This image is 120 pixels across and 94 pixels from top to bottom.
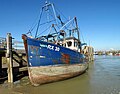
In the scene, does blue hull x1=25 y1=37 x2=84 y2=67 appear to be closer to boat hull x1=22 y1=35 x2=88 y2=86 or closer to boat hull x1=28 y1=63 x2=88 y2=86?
boat hull x1=22 y1=35 x2=88 y2=86

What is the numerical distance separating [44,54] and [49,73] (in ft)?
5.12

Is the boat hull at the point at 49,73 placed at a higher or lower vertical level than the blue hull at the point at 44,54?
lower

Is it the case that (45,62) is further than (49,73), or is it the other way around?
(49,73)

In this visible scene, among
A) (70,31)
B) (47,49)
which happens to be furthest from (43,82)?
(70,31)

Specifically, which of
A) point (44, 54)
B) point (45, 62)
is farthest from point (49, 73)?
point (44, 54)

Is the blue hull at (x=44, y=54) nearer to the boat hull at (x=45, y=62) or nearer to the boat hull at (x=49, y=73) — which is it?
the boat hull at (x=45, y=62)

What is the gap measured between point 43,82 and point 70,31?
8.97 meters

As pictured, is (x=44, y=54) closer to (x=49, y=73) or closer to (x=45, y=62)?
(x=45, y=62)

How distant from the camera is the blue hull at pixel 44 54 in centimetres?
1262

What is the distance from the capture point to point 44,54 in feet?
43.3

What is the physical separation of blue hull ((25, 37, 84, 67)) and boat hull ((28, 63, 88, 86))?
0.37 m

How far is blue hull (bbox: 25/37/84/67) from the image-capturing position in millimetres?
12625

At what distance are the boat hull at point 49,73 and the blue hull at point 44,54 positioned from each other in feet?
1.22

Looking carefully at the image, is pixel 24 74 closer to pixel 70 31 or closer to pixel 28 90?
pixel 28 90
